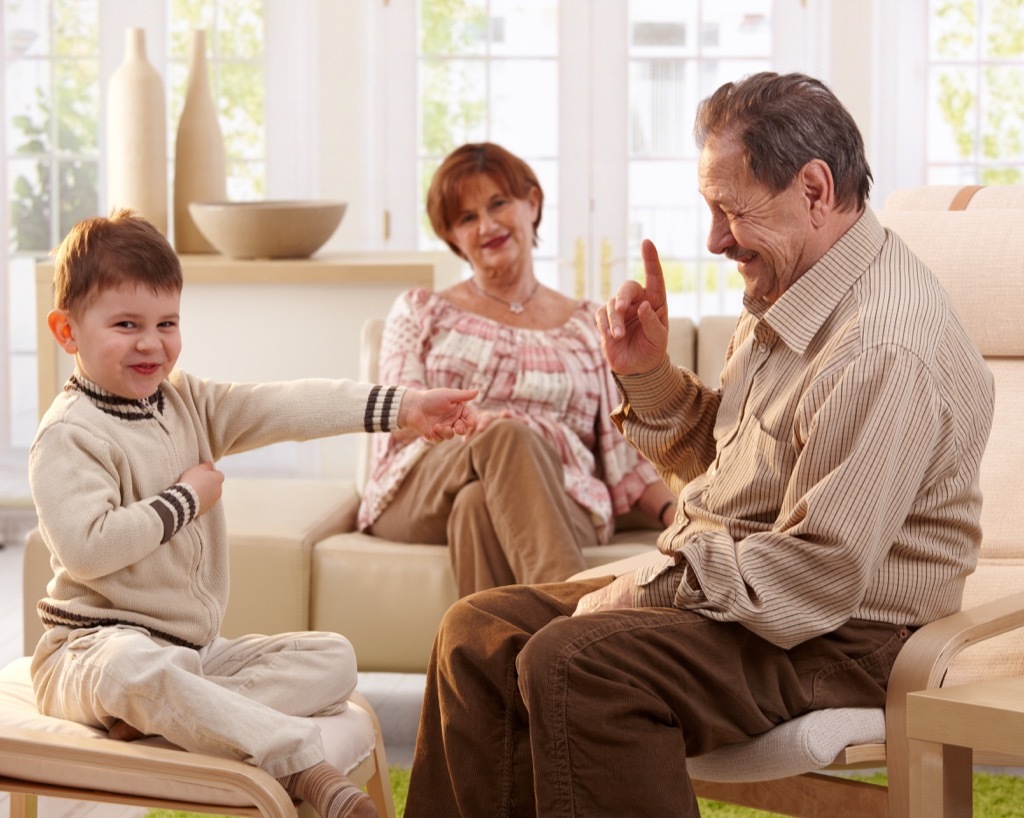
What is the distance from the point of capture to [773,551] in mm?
1593

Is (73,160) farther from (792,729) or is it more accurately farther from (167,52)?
(792,729)

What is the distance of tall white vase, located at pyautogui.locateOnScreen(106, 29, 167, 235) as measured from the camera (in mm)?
3861

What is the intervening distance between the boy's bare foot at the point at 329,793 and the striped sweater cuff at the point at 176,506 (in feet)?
1.10

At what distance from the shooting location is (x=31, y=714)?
1709 millimetres

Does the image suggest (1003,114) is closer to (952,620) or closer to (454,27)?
(454,27)

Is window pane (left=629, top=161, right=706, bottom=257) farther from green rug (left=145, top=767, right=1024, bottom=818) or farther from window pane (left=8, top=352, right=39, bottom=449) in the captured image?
green rug (left=145, top=767, right=1024, bottom=818)

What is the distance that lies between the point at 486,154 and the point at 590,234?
6.45 ft

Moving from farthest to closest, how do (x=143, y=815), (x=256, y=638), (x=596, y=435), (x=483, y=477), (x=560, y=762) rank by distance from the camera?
(x=596, y=435)
(x=483, y=477)
(x=143, y=815)
(x=256, y=638)
(x=560, y=762)

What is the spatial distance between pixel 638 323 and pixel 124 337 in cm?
70

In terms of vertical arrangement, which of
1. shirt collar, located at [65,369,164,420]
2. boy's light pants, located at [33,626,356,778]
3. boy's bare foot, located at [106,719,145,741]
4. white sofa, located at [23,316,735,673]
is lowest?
white sofa, located at [23,316,735,673]

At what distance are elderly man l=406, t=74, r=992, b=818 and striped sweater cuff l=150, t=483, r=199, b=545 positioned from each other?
35 cm

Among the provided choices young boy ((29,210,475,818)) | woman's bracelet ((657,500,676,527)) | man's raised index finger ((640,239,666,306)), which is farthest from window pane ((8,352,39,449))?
man's raised index finger ((640,239,666,306))

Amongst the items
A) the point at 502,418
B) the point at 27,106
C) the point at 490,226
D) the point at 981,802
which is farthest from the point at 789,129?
the point at 27,106

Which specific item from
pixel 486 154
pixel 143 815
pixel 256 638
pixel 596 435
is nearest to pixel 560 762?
pixel 256 638
